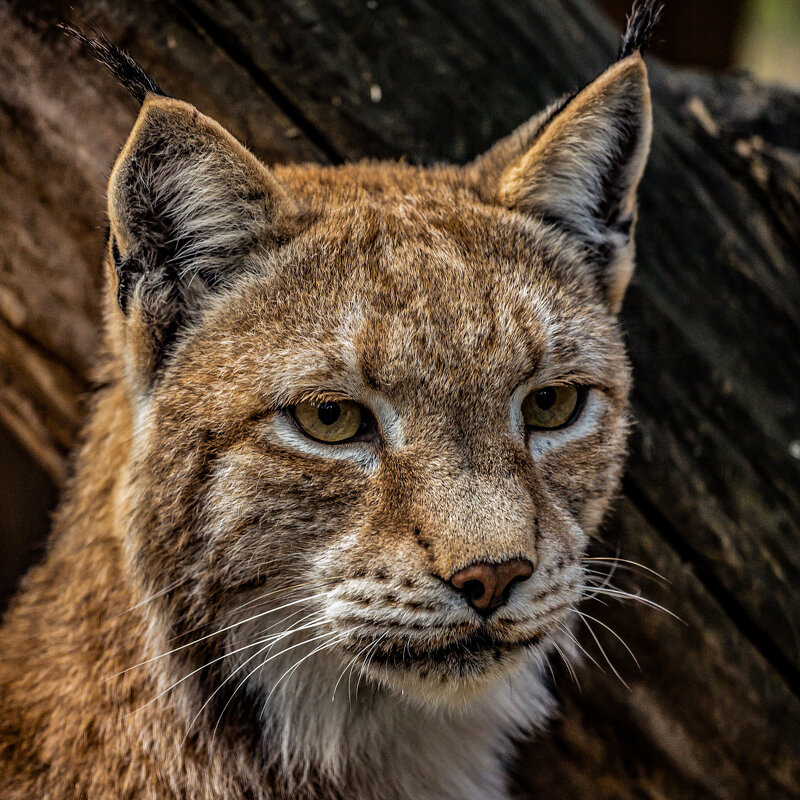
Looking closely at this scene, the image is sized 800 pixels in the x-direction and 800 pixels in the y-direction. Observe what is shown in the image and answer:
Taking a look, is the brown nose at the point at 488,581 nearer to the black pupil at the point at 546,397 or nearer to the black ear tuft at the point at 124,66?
the black pupil at the point at 546,397

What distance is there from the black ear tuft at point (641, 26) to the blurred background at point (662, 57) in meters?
0.35

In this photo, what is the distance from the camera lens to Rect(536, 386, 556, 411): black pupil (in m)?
2.74

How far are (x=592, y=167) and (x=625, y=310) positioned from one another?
0.86 meters

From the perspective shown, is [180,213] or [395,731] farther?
[395,731]

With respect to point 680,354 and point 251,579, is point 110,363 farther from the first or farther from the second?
point 680,354

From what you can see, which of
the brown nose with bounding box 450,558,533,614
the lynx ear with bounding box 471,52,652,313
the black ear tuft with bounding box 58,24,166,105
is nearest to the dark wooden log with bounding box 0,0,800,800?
the lynx ear with bounding box 471,52,652,313

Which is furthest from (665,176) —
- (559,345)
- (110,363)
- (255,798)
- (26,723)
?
(26,723)

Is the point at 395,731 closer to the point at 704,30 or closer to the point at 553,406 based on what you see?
the point at 553,406

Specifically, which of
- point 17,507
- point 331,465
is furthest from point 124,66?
point 17,507

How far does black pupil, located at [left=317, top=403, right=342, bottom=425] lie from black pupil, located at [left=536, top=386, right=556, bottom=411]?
2.04 ft

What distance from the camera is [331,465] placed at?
2.52 metres

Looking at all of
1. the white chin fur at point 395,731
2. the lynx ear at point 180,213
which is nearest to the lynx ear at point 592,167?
the lynx ear at point 180,213

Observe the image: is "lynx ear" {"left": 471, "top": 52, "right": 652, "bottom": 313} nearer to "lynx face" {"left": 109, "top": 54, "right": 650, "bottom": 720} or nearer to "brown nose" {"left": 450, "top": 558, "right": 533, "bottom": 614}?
"lynx face" {"left": 109, "top": 54, "right": 650, "bottom": 720}

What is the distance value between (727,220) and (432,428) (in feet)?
7.37
